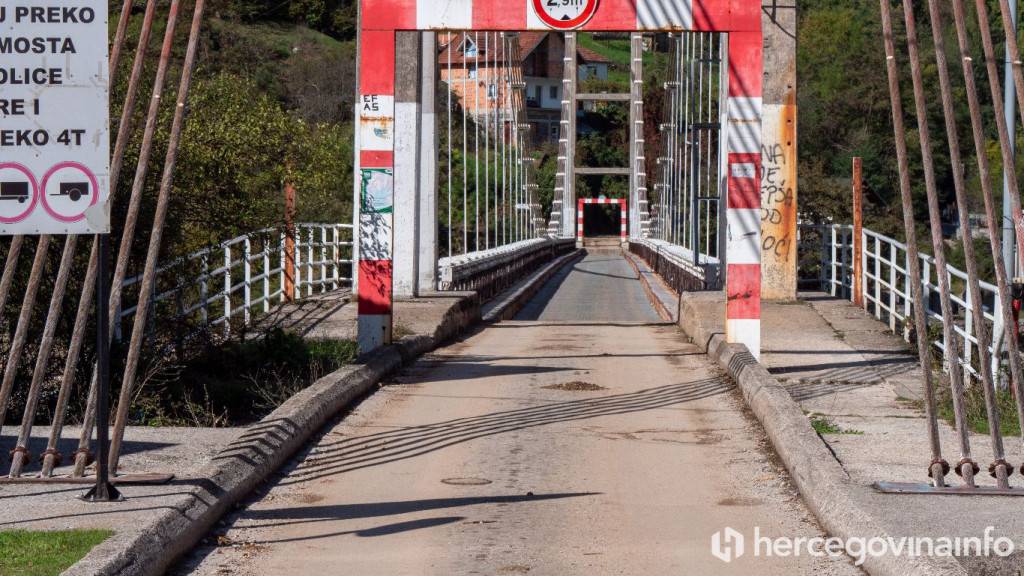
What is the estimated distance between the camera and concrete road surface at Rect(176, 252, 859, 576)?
18.7ft

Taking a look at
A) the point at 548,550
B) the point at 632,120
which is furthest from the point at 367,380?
the point at 632,120

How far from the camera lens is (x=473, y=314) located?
788 inches

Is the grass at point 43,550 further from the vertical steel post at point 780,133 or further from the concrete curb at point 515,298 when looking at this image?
the concrete curb at point 515,298

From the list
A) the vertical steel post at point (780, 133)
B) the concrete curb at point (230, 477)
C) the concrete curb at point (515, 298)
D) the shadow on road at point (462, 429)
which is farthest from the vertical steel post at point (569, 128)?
the concrete curb at point (230, 477)

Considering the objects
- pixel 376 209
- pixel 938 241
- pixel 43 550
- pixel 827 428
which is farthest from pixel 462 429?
pixel 376 209

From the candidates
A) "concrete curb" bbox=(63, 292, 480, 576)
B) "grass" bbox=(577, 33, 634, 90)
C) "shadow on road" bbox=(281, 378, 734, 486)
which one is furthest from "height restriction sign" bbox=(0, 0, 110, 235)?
"grass" bbox=(577, 33, 634, 90)

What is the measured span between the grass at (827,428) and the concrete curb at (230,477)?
10.0 ft

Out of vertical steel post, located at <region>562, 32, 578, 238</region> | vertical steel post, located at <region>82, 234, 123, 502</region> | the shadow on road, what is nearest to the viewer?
vertical steel post, located at <region>82, 234, 123, 502</region>

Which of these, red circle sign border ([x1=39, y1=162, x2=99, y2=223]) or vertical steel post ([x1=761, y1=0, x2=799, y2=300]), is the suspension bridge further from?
red circle sign border ([x1=39, y1=162, x2=99, y2=223])

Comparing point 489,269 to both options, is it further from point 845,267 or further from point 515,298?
point 845,267

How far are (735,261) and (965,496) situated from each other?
20.7ft

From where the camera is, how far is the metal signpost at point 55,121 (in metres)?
6.25

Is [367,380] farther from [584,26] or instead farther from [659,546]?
[659,546]

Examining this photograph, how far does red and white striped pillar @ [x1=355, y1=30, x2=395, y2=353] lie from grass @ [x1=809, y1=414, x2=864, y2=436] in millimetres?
5213
